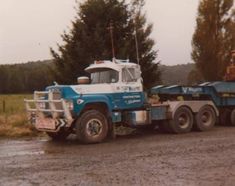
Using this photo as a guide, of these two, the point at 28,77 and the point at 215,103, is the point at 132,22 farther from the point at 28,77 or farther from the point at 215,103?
the point at 28,77

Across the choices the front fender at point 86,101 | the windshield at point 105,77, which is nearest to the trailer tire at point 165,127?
the windshield at point 105,77

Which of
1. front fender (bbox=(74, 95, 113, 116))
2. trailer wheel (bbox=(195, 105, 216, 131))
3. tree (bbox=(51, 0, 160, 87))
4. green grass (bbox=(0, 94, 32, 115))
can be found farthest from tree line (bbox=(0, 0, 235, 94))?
front fender (bbox=(74, 95, 113, 116))

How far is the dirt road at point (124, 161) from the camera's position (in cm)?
949

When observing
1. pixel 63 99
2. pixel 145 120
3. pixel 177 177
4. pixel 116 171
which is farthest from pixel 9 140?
pixel 177 177

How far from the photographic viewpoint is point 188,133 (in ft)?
58.8

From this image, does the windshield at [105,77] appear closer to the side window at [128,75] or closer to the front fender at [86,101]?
the side window at [128,75]

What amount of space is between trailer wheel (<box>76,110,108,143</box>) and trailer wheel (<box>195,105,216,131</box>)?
4090 mm

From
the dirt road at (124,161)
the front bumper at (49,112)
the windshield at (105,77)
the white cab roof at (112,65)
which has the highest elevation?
the white cab roof at (112,65)

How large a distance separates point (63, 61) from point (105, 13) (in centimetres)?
293

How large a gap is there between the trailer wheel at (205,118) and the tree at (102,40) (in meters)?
5.22

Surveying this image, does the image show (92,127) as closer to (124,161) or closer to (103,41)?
(124,161)

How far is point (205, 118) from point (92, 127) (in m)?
5.23

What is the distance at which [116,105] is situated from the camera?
16.4 meters

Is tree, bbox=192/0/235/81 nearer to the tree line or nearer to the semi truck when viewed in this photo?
the tree line
